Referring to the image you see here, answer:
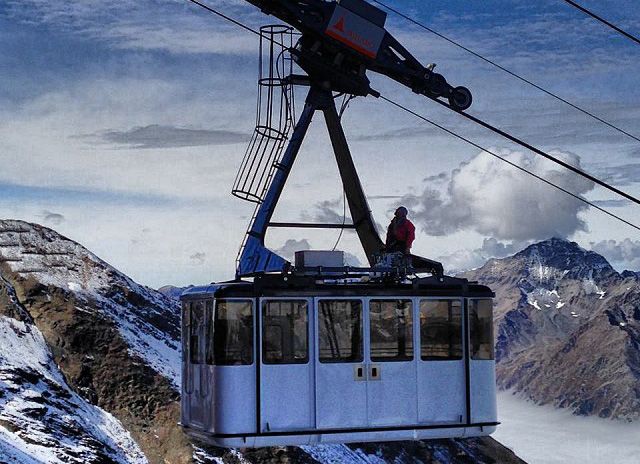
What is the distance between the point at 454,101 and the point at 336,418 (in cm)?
983

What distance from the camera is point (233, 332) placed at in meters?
21.8

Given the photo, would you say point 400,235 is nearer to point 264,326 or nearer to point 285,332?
Answer: point 285,332

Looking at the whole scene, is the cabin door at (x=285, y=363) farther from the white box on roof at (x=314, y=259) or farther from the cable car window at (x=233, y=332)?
the white box on roof at (x=314, y=259)

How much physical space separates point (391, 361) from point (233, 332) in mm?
3626

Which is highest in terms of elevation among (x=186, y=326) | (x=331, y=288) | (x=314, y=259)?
(x=314, y=259)

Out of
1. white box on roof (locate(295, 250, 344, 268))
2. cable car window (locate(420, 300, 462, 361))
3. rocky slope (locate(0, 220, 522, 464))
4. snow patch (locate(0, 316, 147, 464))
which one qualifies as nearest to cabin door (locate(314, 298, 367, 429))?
white box on roof (locate(295, 250, 344, 268))

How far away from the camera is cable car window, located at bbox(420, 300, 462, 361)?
23234mm

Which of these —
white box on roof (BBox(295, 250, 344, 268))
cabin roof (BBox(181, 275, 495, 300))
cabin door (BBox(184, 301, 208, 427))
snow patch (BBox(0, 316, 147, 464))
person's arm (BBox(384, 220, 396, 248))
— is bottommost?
snow patch (BBox(0, 316, 147, 464))

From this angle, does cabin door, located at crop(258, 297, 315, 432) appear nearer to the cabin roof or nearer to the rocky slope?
the cabin roof

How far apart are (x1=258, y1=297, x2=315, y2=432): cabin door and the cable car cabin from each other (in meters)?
0.02

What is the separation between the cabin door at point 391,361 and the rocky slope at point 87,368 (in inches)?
1315

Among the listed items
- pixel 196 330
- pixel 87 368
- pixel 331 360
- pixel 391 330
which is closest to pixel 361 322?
pixel 391 330

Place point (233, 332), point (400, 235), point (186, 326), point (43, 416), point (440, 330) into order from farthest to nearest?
point (43, 416) → point (400, 235) → point (186, 326) → point (440, 330) → point (233, 332)

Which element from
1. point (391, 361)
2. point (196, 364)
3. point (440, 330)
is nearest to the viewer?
point (391, 361)
